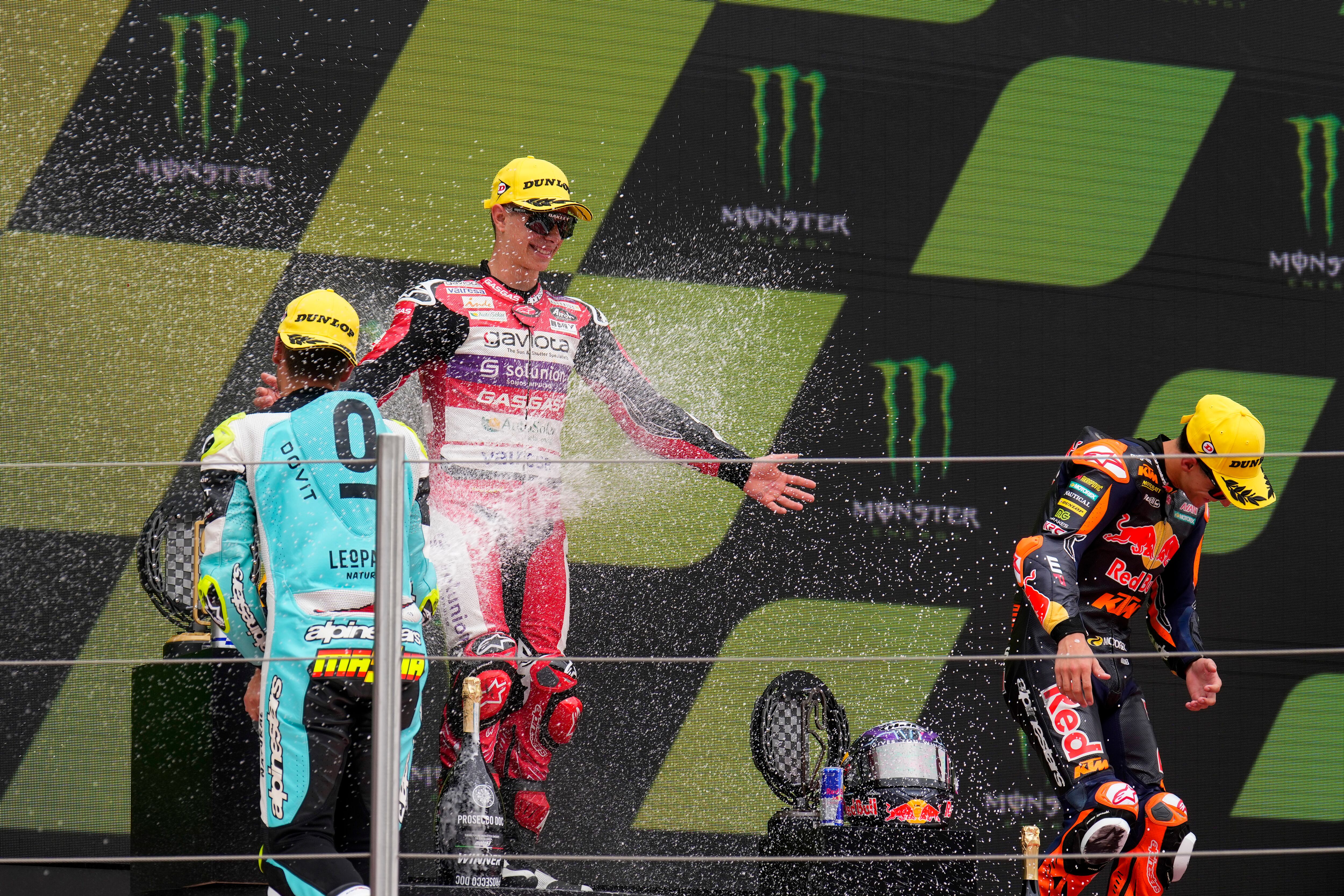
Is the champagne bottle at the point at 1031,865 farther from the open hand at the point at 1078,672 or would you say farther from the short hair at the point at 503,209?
the short hair at the point at 503,209

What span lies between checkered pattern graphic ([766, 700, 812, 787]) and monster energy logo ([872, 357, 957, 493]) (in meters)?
1.25

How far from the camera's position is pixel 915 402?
486 centimetres

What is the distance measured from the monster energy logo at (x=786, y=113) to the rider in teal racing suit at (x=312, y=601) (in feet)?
6.92

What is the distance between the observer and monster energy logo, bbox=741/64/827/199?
482 centimetres

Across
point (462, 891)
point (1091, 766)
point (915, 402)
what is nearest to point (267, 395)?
point (462, 891)

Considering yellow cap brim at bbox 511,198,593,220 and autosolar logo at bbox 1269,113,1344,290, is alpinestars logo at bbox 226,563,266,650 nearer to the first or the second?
yellow cap brim at bbox 511,198,593,220

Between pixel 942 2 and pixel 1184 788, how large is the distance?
2.47m

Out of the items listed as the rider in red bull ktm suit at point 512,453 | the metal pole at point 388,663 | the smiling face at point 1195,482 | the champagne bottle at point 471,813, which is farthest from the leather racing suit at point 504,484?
the metal pole at point 388,663

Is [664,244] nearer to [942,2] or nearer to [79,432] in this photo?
[942,2]

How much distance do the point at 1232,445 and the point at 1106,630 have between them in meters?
0.51

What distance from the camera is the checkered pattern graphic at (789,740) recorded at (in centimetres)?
368

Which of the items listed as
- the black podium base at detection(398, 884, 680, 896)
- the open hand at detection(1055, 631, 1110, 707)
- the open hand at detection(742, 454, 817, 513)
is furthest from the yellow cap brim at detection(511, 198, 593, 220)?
the black podium base at detection(398, 884, 680, 896)

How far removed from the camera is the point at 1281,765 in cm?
494

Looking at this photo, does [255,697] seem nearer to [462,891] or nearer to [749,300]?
[462,891]
